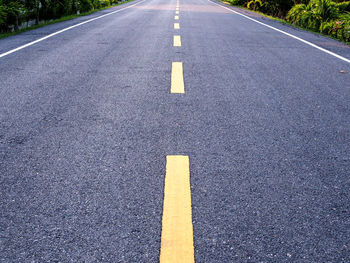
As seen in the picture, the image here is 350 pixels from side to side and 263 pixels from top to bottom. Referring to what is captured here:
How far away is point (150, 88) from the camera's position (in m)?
4.23

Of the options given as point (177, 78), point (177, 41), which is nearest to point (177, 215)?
point (177, 78)

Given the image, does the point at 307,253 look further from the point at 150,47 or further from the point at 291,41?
the point at 291,41

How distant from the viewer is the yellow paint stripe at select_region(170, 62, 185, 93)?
421cm

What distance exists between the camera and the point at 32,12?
10.8m

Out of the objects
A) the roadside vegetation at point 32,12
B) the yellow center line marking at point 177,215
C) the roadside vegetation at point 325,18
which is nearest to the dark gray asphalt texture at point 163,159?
the yellow center line marking at point 177,215

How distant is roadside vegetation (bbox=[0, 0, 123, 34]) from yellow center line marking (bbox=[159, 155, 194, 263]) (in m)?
8.33

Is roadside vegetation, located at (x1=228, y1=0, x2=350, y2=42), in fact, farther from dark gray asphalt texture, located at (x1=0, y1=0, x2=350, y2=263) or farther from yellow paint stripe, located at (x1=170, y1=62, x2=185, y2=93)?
yellow paint stripe, located at (x1=170, y1=62, x2=185, y2=93)

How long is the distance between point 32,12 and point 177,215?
36.3 ft

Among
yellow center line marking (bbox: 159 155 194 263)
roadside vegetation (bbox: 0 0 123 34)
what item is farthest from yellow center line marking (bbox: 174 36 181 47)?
yellow center line marking (bbox: 159 155 194 263)

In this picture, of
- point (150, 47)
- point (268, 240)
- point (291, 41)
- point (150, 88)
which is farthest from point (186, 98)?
point (291, 41)

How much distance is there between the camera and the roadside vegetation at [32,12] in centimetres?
920

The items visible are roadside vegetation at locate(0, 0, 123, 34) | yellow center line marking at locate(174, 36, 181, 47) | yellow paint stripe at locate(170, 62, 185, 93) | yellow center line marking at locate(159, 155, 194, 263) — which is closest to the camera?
yellow center line marking at locate(159, 155, 194, 263)

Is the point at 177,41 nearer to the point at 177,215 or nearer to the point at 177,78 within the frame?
the point at 177,78

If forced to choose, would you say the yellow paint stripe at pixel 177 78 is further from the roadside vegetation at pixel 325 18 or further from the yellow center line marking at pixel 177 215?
the roadside vegetation at pixel 325 18
